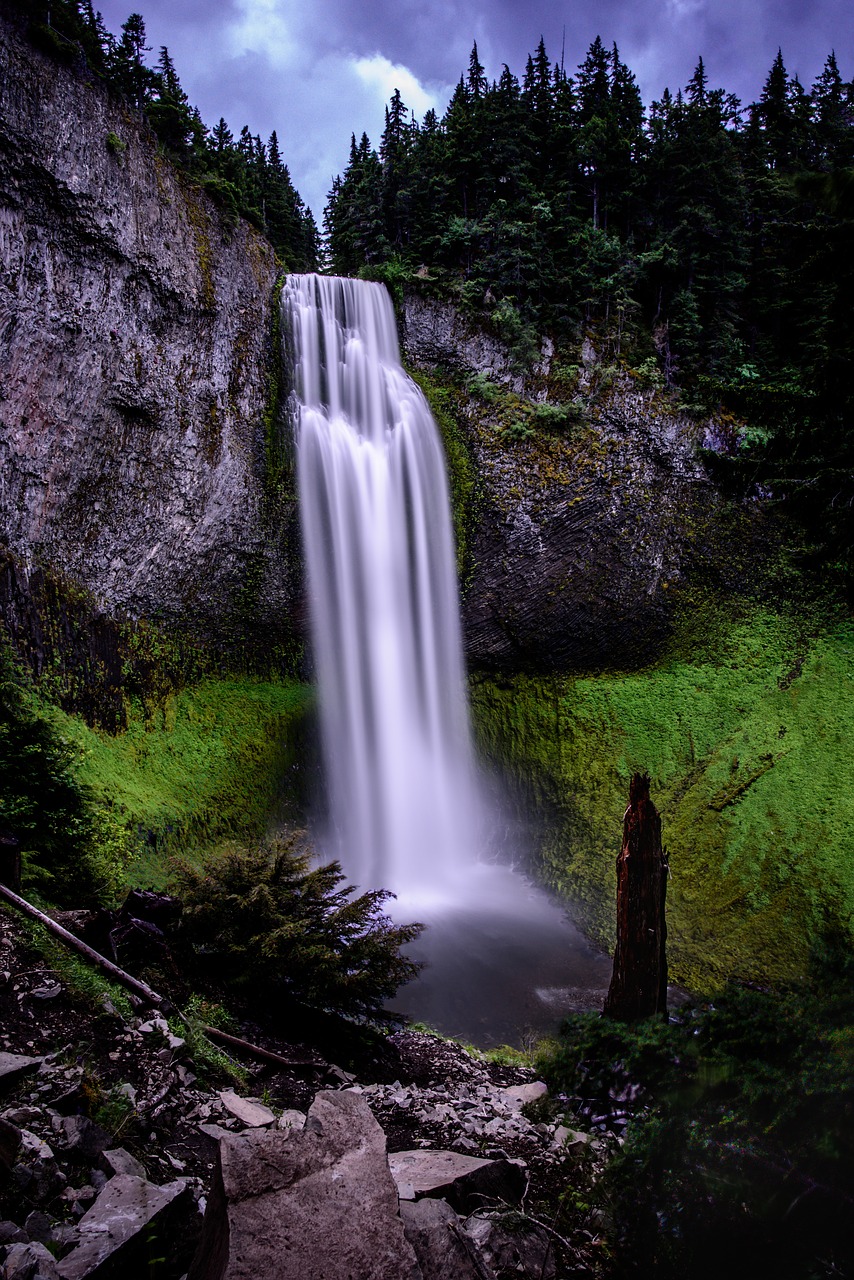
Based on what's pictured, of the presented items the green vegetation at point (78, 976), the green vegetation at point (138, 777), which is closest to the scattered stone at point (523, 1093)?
the green vegetation at point (78, 976)

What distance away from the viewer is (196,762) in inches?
471

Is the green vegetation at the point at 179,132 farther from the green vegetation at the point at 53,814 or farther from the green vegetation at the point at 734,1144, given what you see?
the green vegetation at the point at 734,1144

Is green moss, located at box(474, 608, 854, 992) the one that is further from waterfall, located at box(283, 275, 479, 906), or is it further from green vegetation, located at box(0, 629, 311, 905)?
green vegetation, located at box(0, 629, 311, 905)

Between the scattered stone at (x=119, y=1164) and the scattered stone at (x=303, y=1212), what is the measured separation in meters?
0.61

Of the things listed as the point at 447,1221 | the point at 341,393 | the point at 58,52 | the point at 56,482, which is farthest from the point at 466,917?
the point at 58,52

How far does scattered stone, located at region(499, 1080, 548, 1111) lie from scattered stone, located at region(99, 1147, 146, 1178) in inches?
122

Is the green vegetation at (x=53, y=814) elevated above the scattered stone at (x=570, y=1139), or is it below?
above

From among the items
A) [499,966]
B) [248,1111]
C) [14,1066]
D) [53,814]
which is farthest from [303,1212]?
[499,966]

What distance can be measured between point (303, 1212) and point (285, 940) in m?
2.97

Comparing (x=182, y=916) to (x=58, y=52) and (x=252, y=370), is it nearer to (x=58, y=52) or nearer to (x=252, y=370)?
(x=252, y=370)

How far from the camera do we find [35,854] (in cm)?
681

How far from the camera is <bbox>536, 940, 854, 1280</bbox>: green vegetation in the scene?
2.43 metres

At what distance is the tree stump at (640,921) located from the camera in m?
5.68

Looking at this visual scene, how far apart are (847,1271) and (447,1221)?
4.65 feet
